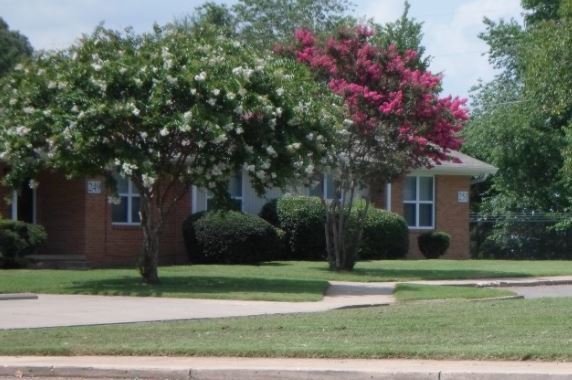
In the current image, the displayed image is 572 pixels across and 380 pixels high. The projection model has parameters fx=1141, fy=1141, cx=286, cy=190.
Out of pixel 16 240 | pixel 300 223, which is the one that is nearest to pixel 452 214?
pixel 300 223

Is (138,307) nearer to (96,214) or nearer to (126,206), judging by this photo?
(96,214)

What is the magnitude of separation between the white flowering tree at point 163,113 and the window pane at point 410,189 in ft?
53.2

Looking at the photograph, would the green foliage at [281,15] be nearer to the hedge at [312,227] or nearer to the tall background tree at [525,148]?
the tall background tree at [525,148]

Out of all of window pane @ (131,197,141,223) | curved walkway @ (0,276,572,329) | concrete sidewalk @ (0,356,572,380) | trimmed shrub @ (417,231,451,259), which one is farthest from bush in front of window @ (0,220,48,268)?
concrete sidewalk @ (0,356,572,380)

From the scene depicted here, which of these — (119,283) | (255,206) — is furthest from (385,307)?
(255,206)

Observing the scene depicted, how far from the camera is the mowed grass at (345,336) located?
40.6 feet

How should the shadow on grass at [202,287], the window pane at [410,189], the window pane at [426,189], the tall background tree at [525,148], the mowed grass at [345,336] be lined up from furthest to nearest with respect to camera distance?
the tall background tree at [525,148]
the window pane at [426,189]
the window pane at [410,189]
the shadow on grass at [202,287]
the mowed grass at [345,336]

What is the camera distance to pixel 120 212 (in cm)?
3178

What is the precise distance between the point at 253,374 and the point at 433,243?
26.1 meters

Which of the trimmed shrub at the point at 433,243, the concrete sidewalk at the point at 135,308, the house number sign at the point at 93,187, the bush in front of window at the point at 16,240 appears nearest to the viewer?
the concrete sidewalk at the point at 135,308

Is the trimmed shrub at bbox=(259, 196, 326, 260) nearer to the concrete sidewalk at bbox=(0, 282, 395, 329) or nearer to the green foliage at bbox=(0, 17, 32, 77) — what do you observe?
the concrete sidewalk at bbox=(0, 282, 395, 329)

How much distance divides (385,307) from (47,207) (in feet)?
49.0

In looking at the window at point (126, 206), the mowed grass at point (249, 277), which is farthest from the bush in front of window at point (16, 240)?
→ the window at point (126, 206)

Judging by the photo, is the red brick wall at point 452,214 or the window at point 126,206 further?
the red brick wall at point 452,214
